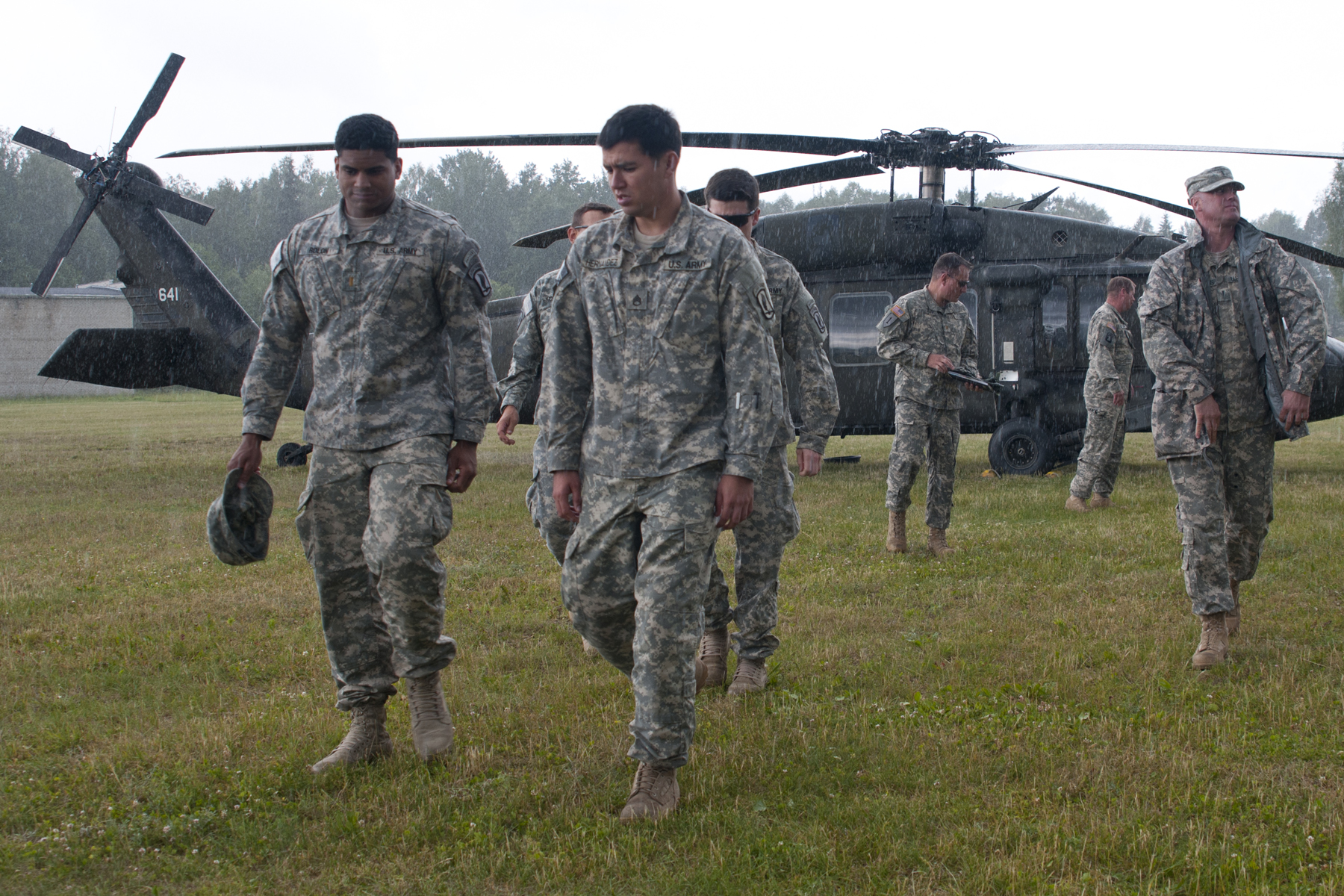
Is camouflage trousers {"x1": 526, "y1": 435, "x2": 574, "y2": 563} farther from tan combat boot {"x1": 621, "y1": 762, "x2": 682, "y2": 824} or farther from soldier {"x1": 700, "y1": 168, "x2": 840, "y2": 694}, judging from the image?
tan combat boot {"x1": 621, "y1": 762, "x2": 682, "y2": 824}

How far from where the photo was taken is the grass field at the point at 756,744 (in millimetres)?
2930

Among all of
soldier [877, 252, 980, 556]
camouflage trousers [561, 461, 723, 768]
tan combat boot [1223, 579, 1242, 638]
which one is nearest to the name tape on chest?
camouflage trousers [561, 461, 723, 768]

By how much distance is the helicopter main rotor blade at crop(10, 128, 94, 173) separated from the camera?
482 inches

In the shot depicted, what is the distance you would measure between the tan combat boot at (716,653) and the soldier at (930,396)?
9.70ft

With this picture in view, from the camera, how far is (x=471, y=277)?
146 inches

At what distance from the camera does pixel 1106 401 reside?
920 centimetres

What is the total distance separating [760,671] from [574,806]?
139cm

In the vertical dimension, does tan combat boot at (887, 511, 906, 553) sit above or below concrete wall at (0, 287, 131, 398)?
below

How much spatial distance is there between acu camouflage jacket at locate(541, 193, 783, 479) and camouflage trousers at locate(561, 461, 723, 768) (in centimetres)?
6

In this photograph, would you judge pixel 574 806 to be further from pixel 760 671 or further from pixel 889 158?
pixel 889 158

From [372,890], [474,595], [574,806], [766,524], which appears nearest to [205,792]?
[372,890]

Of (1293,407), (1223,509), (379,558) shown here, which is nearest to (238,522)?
(379,558)

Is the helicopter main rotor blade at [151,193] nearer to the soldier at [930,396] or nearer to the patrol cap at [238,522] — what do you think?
the soldier at [930,396]

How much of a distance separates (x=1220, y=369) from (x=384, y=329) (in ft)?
11.3
